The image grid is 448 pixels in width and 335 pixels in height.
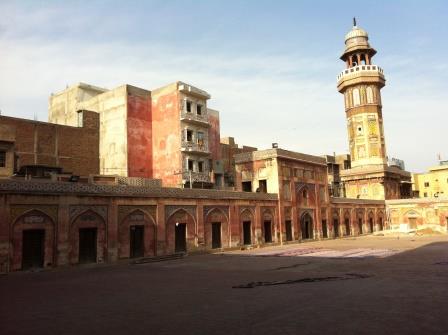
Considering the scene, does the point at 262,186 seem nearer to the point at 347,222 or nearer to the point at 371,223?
the point at 347,222

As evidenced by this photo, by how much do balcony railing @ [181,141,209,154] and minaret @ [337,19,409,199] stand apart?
22.9 meters

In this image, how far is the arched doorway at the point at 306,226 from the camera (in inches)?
1426

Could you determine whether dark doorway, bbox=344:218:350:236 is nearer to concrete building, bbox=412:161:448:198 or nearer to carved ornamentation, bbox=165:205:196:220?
carved ornamentation, bbox=165:205:196:220

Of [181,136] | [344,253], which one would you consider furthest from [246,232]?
[181,136]

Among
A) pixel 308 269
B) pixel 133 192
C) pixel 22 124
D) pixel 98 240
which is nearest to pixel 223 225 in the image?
pixel 133 192

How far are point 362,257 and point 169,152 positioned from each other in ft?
64.9

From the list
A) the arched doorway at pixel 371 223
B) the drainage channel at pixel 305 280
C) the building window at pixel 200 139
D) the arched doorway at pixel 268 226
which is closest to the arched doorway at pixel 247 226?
the arched doorway at pixel 268 226

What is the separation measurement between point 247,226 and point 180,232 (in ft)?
23.4

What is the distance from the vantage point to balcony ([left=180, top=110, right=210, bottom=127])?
3462cm

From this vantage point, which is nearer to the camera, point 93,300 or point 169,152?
point 93,300

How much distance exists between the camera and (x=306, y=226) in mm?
36906

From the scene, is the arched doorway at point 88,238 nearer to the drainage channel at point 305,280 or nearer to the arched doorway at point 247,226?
the drainage channel at point 305,280

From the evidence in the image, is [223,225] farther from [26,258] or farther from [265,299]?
[265,299]

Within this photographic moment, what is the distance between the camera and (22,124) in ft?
96.4
